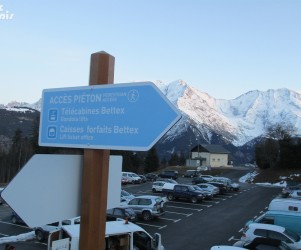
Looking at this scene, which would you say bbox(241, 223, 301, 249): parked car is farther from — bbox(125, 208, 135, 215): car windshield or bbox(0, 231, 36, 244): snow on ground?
bbox(0, 231, 36, 244): snow on ground

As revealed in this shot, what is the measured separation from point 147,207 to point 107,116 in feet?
78.9

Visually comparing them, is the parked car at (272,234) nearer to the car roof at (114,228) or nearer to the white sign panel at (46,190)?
the car roof at (114,228)

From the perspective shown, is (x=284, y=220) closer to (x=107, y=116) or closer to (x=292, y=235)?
(x=292, y=235)

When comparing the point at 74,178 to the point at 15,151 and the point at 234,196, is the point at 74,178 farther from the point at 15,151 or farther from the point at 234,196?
the point at 15,151

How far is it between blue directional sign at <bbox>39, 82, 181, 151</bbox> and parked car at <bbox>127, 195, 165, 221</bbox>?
23.5 m

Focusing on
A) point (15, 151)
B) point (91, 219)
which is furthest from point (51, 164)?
point (15, 151)

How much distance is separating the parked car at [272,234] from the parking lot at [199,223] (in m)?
2.59

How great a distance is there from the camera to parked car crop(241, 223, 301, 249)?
59.5ft

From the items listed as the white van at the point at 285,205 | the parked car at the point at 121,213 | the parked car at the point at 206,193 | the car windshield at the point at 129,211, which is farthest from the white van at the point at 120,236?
the parked car at the point at 206,193

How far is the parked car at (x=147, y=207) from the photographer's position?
88.6 ft

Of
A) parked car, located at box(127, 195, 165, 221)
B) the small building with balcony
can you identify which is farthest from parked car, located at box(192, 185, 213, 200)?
the small building with balcony

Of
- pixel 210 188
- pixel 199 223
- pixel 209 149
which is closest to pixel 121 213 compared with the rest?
pixel 199 223

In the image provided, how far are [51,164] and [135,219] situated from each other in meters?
23.7

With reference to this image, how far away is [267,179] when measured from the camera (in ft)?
208
